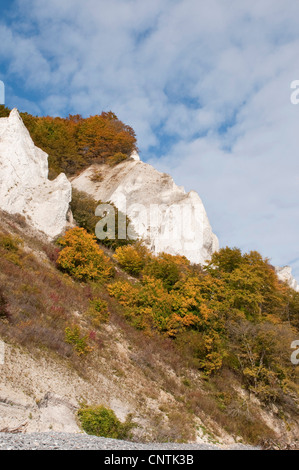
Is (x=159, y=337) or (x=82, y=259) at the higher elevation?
(x=82, y=259)

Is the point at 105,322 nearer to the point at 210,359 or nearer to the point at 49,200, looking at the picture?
the point at 210,359

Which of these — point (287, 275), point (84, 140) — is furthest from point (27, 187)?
point (287, 275)

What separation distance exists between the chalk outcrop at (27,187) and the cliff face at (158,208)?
1268 centimetres

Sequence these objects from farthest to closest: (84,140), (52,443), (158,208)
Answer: (84,140)
(158,208)
(52,443)

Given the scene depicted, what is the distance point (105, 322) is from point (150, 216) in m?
24.6

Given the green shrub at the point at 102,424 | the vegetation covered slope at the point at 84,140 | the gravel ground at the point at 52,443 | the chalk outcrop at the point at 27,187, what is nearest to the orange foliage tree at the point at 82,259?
the chalk outcrop at the point at 27,187

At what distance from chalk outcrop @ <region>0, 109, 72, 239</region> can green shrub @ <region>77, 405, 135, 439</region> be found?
1730cm

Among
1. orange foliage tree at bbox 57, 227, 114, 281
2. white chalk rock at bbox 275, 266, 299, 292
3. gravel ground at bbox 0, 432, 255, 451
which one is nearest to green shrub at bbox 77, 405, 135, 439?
gravel ground at bbox 0, 432, 255, 451

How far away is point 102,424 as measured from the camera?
898 centimetres

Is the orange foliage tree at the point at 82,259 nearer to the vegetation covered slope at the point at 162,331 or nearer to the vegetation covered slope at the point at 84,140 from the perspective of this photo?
the vegetation covered slope at the point at 162,331

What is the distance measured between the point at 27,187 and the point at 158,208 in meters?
18.5

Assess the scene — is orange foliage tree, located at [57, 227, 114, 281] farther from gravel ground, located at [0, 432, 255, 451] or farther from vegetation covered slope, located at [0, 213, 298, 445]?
gravel ground, located at [0, 432, 255, 451]

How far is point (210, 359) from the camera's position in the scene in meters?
16.9

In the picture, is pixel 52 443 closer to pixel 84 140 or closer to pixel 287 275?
pixel 84 140
